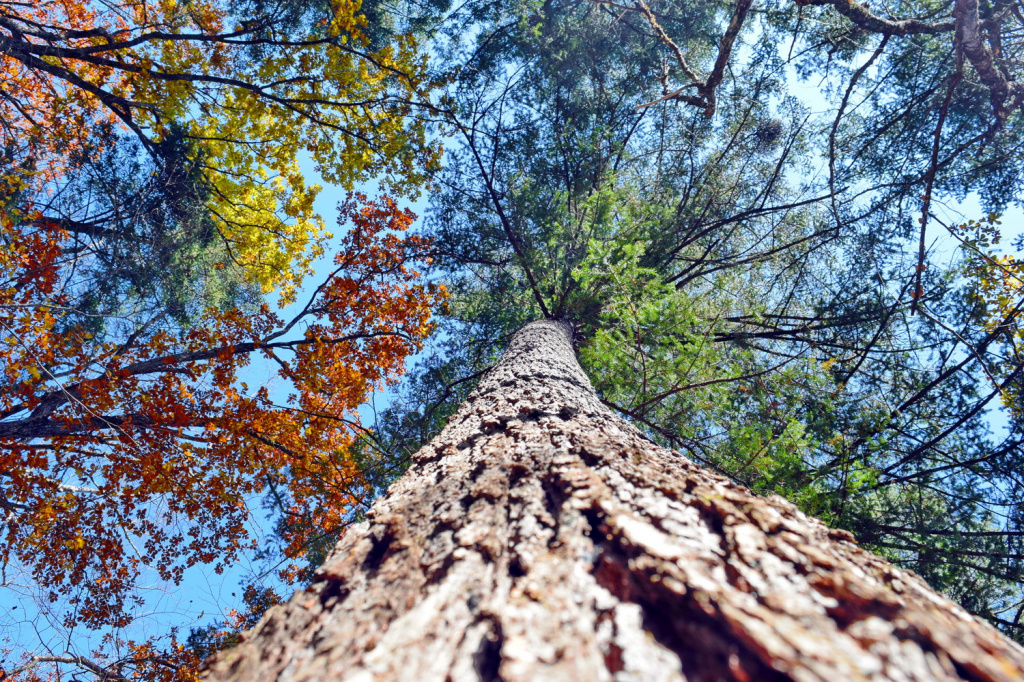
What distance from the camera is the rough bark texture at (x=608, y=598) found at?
67 centimetres

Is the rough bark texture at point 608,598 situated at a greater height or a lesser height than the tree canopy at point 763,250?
lesser

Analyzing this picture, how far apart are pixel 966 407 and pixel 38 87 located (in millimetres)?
13028

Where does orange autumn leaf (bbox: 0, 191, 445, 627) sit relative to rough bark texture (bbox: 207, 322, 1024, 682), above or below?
above

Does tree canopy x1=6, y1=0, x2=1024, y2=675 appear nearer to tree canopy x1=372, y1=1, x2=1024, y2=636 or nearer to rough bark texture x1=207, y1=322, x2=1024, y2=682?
tree canopy x1=372, y1=1, x2=1024, y2=636

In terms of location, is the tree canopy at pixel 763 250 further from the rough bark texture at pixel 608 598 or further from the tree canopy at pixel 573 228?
the rough bark texture at pixel 608 598

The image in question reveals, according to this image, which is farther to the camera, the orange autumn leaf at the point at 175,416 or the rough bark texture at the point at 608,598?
the orange autumn leaf at the point at 175,416

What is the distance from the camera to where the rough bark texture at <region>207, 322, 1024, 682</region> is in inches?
26.4

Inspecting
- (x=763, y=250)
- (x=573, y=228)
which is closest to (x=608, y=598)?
(x=573, y=228)

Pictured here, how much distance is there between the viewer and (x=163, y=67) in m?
6.09

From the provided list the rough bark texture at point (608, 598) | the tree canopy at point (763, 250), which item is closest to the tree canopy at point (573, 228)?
the tree canopy at point (763, 250)

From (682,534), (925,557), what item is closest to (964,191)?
(925,557)

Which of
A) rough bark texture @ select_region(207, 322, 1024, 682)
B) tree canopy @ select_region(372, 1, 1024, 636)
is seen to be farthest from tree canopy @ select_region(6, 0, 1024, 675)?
rough bark texture @ select_region(207, 322, 1024, 682)

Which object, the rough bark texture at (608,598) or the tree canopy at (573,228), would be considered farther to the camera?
the tree canopy at (573,228)

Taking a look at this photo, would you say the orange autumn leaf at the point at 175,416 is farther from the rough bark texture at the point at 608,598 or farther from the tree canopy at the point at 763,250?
the rough bark texture at the point at 608,598
